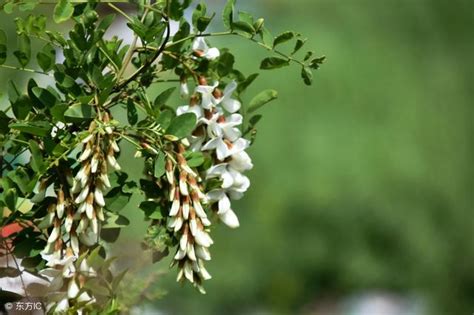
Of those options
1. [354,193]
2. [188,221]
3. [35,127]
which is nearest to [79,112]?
[35,127]

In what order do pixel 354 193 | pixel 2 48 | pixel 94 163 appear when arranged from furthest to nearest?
pixel 354 193 < pixel 2 48 < pixel 94 163

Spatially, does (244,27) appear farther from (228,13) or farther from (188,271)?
(188,271)

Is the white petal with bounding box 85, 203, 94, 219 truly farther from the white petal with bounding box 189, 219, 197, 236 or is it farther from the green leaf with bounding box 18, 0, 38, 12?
the green leaf with bounding box 18, 0, 38, 12

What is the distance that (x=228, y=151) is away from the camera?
3.03 feet

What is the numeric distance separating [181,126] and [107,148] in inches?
3.4

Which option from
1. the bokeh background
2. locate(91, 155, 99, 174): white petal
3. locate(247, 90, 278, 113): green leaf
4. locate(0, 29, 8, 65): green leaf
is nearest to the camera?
locate(91, 155, 99, 174): white petal

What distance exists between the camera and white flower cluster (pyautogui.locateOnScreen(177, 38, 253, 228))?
92 centimetres

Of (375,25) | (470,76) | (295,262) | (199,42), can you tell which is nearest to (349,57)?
(375,25)

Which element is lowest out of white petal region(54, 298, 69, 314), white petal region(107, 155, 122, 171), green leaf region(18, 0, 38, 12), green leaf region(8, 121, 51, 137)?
white petal region(54, 298, 69, 314)

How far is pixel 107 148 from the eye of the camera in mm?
833

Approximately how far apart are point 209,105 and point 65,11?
17 centimetres

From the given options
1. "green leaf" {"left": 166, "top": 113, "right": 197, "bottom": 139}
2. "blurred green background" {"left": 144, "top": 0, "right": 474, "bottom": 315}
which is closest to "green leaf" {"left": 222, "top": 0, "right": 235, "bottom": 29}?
"green leaf" {"left": 166, "top": 113, "right": 197, "bottom": 139}

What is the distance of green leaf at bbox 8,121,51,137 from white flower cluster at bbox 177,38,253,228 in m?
0.14

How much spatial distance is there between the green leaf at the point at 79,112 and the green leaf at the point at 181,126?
0.08 meters
